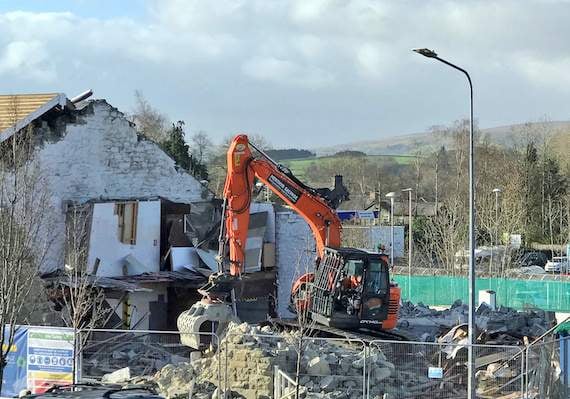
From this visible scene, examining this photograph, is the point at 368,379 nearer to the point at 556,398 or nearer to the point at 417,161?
the point at 556,398

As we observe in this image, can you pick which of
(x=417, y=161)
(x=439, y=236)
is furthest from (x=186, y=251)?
(x=417, y=161)

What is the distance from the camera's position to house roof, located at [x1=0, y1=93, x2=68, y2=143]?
94.1ft

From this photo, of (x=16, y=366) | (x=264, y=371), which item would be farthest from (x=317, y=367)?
(x=16, y=366)

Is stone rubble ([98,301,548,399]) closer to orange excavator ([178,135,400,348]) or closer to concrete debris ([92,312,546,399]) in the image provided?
concrete debris ([92,312,546,399])

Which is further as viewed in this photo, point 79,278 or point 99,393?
point 79,278

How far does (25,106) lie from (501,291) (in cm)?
2517

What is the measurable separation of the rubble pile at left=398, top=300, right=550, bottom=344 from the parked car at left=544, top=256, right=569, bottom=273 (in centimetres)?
3204

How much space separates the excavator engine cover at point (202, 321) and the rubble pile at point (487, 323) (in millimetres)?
6554

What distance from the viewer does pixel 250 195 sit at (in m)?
24.5

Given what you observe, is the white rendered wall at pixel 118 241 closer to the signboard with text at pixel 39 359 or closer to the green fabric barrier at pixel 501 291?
the signboard with text at pixel 39 359

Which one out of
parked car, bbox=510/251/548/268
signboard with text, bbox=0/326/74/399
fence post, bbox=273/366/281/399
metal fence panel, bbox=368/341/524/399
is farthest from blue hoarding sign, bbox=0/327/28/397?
parked car, bbox=510/251/548/268

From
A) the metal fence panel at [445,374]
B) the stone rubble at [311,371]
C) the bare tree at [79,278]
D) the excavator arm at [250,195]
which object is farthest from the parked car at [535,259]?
the stone rubble at [311,371]

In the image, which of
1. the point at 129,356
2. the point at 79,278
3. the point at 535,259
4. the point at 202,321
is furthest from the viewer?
the point at 535,259

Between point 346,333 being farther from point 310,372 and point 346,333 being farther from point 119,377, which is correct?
point 119,377
